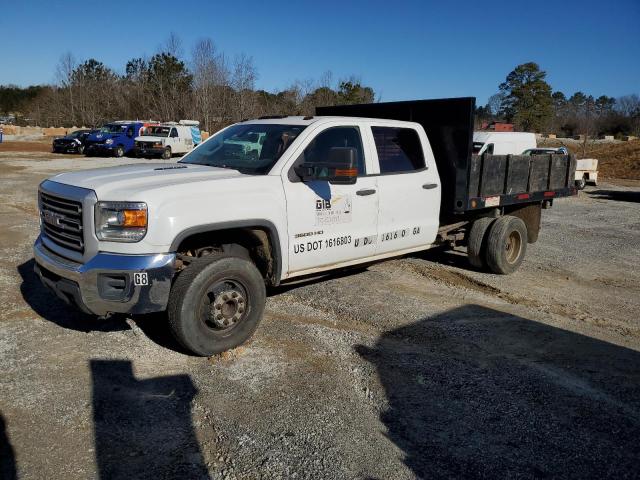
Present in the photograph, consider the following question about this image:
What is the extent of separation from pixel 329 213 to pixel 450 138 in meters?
2.26

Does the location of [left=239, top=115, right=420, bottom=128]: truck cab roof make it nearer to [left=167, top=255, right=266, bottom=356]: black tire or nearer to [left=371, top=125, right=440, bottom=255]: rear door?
[left=371, top=125, right=440, bottom=255]: rear door

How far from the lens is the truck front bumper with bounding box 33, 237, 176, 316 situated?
389 centimetres

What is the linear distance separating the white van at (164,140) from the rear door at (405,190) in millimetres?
24121

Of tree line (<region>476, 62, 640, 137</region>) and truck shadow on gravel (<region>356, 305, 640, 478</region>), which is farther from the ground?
tree line (<region>476, 62, 640, 137</region>)

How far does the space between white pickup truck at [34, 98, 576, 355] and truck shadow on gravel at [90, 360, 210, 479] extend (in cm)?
48

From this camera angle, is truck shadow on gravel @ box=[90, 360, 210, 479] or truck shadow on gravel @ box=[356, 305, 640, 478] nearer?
truck shadow on gravel @ box=[90, 360, 210, 479]

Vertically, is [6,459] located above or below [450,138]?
below

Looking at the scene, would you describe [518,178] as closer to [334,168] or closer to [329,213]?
[329,213]

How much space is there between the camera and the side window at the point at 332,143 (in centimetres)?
505

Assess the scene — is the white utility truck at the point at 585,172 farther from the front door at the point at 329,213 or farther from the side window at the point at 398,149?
the front door at the point at 329,213

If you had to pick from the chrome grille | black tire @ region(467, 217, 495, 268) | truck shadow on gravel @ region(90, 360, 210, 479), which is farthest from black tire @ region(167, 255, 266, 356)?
black tire @ region(467, 217, 495, 268)

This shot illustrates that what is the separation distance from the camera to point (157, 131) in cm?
2908

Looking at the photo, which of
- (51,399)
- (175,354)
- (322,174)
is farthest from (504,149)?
(51,399)

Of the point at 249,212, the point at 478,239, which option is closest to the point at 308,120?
the point at 249,212
